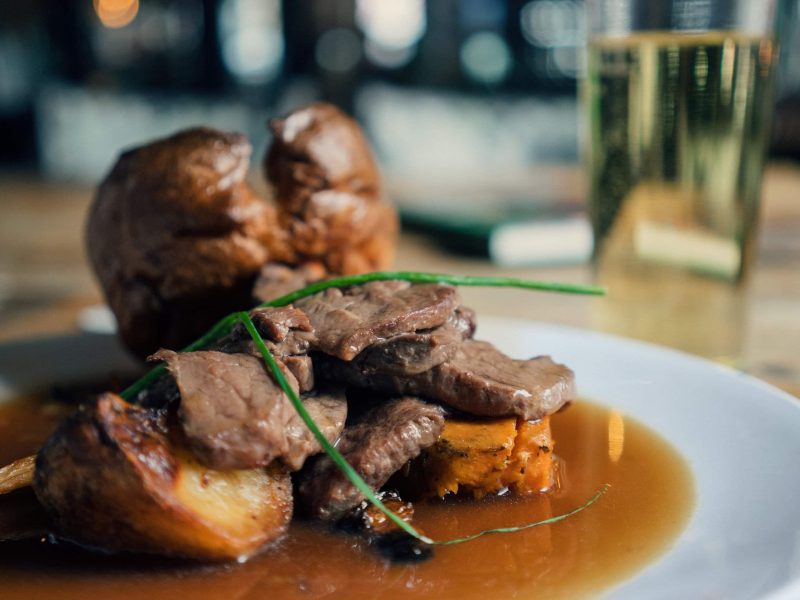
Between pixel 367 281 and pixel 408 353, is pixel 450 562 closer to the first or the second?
pixel 408 353

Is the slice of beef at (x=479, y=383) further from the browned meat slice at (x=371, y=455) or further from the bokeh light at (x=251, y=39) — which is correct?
the bokeh light at (x=251, y=39)

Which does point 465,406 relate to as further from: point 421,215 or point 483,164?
point 483,164

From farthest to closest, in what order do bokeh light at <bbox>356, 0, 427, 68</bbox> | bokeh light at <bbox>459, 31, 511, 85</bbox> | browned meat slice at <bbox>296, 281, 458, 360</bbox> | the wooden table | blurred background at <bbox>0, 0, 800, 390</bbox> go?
bokeh light at <bbox>356, 0, 427, 68</bbox>, bokeh light at <bbox>459, 31, 511, 85</bbox>, blurred background at <bbox>0, 0, 800, 390</bbox>, the wooden table, browned meat slice at <bbox>296, 281, 458, 360</bbox>

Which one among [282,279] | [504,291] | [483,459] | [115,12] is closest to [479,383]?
[483,459]

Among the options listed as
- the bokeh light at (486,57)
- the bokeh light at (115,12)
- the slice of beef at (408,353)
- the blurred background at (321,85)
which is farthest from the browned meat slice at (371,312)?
the bokeh light at (115,12)

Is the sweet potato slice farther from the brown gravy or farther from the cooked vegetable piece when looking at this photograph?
the cooked vegetable piece

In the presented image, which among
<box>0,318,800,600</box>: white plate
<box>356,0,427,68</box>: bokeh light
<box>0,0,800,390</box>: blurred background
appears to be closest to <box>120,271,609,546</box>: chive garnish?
<box>0,318,800,600</box>: white plate
